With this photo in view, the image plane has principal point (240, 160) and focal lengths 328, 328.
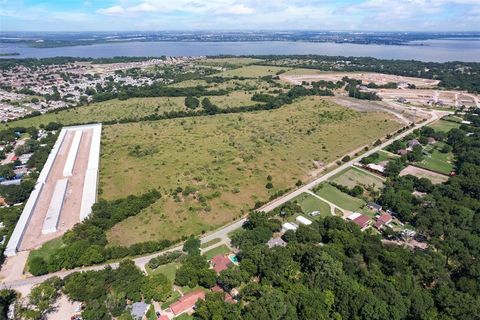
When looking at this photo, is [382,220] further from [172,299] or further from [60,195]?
[60,195]

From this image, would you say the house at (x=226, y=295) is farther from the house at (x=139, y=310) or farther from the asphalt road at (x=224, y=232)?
the asphalt road at (x=224, y=232)

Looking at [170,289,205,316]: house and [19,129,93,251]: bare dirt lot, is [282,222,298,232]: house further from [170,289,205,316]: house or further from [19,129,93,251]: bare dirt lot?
[19,129,93,251]: bare dirt lot

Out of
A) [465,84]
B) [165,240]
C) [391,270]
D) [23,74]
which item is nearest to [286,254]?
[391,270]

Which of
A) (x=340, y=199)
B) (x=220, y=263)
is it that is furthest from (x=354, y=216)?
(x=220, y=263)

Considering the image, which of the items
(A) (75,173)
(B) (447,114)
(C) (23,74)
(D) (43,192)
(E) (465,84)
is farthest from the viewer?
(C) (23,74)

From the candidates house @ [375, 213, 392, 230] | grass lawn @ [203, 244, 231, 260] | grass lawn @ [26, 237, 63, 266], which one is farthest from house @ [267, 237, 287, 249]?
grass lawn @ [26, 237, 63, 266]

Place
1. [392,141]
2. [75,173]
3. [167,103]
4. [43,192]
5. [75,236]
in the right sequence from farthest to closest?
1. [167,103]
2. [392,141]
3. [75,173]
4. [43,192]
5. [75,236]

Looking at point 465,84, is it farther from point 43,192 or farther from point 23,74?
point 23,74
